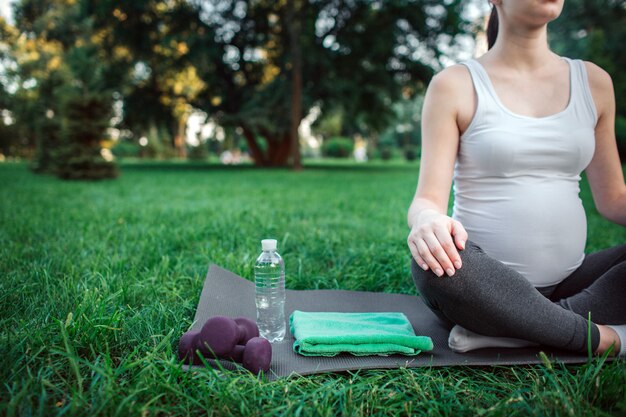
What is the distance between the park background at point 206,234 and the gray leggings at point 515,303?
128 millimetres

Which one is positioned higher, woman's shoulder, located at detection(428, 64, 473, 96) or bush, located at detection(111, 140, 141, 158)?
woman's shoulder, located at detection(428, 64, 473, 96)

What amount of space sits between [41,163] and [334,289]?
38.7 feet

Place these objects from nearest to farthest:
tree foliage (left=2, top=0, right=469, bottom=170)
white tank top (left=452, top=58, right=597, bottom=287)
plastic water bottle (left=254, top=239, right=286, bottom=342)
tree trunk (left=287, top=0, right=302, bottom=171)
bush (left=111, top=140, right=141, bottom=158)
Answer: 1. white tank top (left=452, top=58, right=597, bottom=287)
2. plastic water bottle (left=254, top=239, right=286, bottom=342)
3. tree trunk (left=287, top=0, right=302, bottom=171)
4. tree foliage (left=2, top=0, right=469, bottom=170)
5. bush (left=111, top=140, right=141, bottom=158)

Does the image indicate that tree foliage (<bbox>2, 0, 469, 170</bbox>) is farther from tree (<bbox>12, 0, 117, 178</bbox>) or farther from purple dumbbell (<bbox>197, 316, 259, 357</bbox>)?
purple dumbbell (<bbox>197, 316, 259, 357</bbox>)

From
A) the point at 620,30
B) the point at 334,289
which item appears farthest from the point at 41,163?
the point at 620,30

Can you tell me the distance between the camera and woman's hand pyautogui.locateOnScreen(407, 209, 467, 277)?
1316 millimetres

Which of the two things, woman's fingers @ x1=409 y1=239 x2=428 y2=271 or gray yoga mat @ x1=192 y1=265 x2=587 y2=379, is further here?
gray yoga mat @ x1=192 y1=265 x2=587 y2=379

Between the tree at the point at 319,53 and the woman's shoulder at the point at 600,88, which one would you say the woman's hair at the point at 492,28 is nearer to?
the woman's shoulder at the point at 600,88

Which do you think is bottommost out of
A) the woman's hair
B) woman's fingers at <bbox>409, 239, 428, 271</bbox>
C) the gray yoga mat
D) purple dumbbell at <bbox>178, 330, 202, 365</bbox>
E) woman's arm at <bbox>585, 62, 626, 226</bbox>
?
the gray yoga mat

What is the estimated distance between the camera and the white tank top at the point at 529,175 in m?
1.59

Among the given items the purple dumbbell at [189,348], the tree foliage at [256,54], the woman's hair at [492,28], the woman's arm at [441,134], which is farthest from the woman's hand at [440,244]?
the tree foliage at [256,54]

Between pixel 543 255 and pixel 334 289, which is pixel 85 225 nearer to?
pixel 334 289

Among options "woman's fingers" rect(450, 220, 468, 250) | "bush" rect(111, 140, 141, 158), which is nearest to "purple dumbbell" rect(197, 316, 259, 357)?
"woman's fingers" rect(450, 220, 468, 250)

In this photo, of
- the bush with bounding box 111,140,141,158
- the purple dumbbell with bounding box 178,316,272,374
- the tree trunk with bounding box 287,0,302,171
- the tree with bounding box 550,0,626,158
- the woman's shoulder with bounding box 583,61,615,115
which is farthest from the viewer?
the bush with bounding box 111,140,141,158
